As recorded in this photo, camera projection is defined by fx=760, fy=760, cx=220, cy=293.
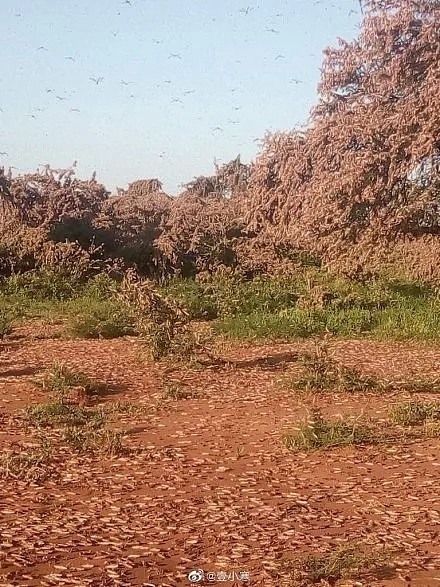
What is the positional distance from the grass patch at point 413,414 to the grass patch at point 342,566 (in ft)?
11.1

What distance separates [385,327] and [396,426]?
21.4 feet

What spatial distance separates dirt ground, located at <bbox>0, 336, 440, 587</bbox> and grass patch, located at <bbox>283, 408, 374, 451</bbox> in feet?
0.34

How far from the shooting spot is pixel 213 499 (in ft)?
17.8

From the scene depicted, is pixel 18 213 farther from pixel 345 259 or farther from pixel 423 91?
pixel 423 91

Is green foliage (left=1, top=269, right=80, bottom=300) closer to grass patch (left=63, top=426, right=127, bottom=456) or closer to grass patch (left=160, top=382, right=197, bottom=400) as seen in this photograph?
grass patch (left=160, top=382, right=197, bottom=400)

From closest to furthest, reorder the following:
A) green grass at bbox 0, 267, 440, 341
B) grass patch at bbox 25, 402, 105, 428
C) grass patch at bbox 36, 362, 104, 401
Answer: grass patch at bbox 25, 402, 105, 428
grass patch at bbox 36, 362, 104, 401
green grass at bbox 0, 267, 440, 341

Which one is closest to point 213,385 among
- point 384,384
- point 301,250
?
point 384,384

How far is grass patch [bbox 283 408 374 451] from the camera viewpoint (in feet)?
21.8

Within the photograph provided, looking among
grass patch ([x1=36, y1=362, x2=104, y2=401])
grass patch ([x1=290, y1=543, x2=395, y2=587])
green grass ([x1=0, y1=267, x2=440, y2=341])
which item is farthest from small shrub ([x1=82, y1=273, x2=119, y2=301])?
grass patch ([x1=290, y1=543, x2=395, y2=587])

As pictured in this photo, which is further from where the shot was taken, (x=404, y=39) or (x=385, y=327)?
(x=385, y=327)

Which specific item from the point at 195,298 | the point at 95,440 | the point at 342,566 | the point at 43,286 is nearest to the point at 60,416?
the point at 95,440

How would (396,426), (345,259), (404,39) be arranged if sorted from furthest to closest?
(345,259) → (404,39) → (396,426)

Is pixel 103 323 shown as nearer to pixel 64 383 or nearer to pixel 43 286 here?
pixel 64 383

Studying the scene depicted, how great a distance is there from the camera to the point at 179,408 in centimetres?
829
